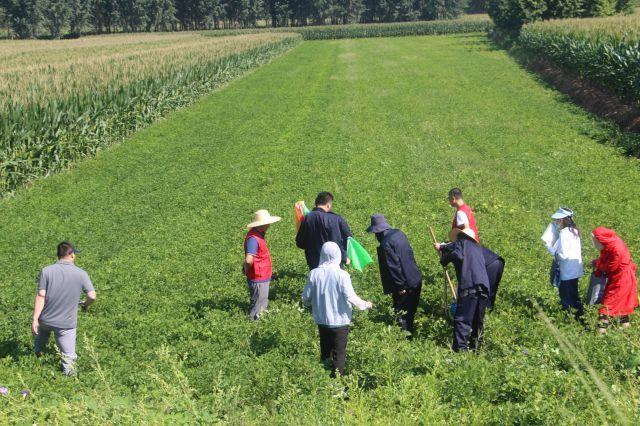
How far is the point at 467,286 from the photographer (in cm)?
835

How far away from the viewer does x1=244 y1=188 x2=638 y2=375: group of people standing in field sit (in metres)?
7.78

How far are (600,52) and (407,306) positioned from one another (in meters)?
24.3

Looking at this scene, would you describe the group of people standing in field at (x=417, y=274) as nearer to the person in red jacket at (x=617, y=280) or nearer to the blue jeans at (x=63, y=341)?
the person in red jacket at (x=617, y=280)

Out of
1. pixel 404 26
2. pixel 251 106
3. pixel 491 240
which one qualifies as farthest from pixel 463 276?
pixel 404 26

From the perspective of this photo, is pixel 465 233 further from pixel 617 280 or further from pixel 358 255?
pixel 617 280

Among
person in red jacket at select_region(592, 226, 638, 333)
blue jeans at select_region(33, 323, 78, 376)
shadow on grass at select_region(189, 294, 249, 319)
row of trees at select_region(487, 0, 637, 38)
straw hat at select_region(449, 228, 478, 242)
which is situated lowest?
shadow on grass at select_region(189, 294, 249, 319)

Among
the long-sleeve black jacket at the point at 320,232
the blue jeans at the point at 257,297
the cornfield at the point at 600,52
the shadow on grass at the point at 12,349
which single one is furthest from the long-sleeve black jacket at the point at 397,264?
the cornfield at the point at 600,52

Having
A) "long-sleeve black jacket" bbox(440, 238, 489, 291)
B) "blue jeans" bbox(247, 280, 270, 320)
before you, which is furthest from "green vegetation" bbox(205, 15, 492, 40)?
"long-sleeve black jacket" bbox(440, 238, 489, 291)

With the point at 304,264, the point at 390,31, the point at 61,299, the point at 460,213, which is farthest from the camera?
the point at 390,31

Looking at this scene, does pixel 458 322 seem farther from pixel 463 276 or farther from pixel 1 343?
pixel 1 343

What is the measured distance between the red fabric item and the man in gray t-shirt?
670cm

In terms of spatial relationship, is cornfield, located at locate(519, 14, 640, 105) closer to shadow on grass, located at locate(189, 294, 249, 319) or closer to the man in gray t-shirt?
shadow on grass, located at locate(189, 294, 249, 319)

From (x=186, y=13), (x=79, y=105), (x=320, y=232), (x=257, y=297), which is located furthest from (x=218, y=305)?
(x=186, y=13)

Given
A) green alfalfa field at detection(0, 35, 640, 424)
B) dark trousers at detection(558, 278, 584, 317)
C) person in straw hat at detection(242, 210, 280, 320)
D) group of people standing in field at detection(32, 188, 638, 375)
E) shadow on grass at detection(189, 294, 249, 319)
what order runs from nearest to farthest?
green alfalfa field at detection(0, 35, 640, 424)
group of people standing in field at detection(32, 188, 638, 375)
dark trousers at detection(558, 278, 584, 317)
person in straw hat at detection(242, 210, 280, 320)
shadow on grass at detection(189, 294, 249, 319)
